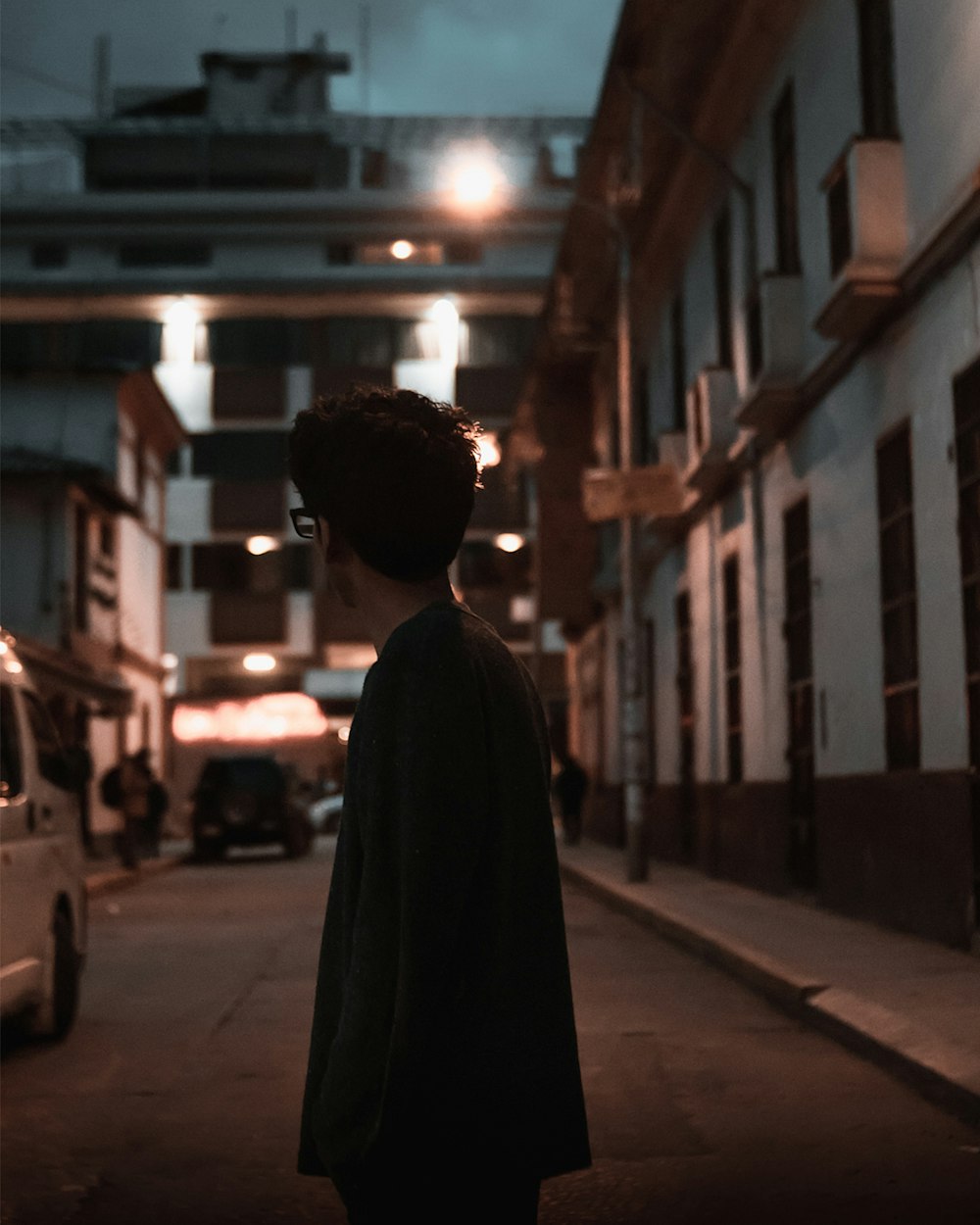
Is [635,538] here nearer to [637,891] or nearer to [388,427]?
[637,891]

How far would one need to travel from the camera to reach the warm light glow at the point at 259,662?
54.8 meters

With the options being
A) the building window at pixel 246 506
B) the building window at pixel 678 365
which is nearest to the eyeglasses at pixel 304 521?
the building window at pixel 678 365

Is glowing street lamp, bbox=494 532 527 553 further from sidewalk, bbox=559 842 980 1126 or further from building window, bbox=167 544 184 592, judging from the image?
sidewalk, bbox=559 842 980 1126

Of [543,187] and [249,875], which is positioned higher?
[543,187]

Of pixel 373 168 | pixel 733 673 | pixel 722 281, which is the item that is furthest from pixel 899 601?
pixel 373 168

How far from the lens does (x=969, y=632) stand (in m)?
11.8

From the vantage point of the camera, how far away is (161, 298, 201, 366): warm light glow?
55.1 m

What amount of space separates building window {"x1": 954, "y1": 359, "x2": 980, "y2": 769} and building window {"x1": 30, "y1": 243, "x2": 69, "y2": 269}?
46.3m

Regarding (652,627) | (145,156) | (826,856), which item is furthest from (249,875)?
(145,156)

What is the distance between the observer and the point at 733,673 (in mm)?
21203

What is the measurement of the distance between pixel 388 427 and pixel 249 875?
83.9 feet

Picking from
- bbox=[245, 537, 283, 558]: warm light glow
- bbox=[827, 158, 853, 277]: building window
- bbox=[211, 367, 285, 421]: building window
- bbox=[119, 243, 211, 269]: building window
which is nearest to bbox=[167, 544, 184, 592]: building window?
bbox=[245, 537, 283, 558]: warm light glow

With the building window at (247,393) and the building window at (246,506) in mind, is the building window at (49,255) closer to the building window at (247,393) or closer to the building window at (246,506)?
the building window at (247,393)

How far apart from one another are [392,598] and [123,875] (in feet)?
76.7
